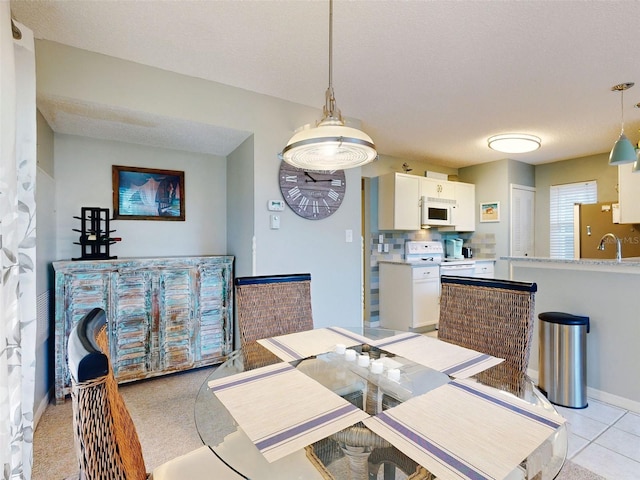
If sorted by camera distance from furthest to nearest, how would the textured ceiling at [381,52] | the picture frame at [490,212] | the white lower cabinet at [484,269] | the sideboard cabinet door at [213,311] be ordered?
1. the picture frame at [490,212]
2. the white lower cabinet at [484,269]
3. the sideboard cabinet door at [213,311]
4. the textured ceiling at [381,52]

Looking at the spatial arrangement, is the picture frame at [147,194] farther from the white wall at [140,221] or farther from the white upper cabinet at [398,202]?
the white upper cabinet at [398,202]

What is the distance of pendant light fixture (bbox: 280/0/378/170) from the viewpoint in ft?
4.26

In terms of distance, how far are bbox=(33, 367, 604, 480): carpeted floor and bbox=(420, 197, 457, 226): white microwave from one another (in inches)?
132

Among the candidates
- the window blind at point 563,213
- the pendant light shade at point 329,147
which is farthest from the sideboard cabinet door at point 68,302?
the window blind at point 563,213

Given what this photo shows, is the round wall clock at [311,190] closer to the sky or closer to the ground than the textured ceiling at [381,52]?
closer to the ground

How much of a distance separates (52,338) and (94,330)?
2208 mm

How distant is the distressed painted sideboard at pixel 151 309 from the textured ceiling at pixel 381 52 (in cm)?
115

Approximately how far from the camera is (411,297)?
4.19 m

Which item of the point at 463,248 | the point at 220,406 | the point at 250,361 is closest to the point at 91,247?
the point at 250,361

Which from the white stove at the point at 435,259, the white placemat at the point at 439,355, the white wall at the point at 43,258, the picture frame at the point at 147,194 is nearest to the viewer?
the white placemat at the point at 439,355

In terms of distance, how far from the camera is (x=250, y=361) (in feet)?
4.49

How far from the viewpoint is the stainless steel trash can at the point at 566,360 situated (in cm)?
237

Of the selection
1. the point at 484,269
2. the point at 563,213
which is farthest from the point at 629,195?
the point at 484,269

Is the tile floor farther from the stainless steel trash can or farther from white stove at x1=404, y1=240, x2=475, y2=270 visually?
white stove at x1=404, y1=240, x2=475, y2=270
